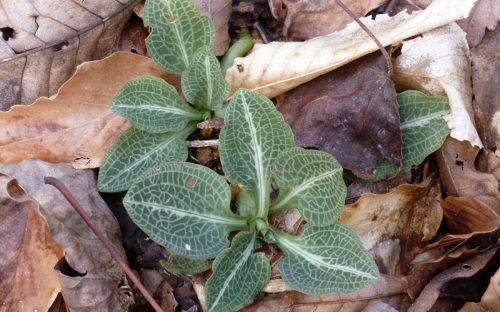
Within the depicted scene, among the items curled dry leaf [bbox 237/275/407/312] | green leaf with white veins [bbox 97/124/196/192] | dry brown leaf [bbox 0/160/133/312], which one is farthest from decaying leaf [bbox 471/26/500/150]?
dry brown leaf [bbox 0/160/133/312]

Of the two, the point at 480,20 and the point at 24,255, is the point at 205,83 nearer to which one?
the point at 24,255

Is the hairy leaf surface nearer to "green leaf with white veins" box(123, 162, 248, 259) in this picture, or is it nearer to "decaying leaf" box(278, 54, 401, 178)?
"green leaf with white veins" box(123, 162, 248, 259)

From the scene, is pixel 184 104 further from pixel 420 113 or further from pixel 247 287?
pixel 420 113

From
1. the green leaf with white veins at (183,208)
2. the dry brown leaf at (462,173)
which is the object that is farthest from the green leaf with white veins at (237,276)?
the dry brown leaf at (462,173)

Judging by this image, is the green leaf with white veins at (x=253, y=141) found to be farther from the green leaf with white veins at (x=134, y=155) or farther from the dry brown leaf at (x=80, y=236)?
the dry brown leaf at (x=80, y=236)

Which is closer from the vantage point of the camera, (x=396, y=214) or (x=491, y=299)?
(x=491, y=299)

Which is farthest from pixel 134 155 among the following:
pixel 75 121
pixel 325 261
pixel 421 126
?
pixel 421 126
